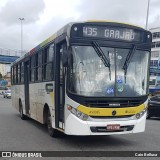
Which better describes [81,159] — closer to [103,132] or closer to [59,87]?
[103,132]

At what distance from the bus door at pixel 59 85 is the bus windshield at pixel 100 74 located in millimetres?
763

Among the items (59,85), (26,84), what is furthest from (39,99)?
(26,84)

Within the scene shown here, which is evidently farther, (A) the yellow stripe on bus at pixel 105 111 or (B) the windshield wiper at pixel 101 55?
(B) the windshield wiper at pixel 101 55

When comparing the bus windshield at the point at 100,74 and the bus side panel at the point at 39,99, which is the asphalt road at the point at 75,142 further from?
the bus windshield at the point at 100,74

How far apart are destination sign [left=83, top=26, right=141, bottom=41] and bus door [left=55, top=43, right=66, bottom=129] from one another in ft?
3.01

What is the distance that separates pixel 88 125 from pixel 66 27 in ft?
9.14

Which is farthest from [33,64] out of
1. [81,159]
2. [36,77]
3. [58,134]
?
[81,159]

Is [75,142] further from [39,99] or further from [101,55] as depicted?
[39,99]

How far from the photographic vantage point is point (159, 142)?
405 inches

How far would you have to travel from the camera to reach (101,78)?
9.09m

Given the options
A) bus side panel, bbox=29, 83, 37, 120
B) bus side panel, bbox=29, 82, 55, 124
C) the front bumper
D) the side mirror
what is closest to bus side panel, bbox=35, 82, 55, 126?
bus side panel, bbox=29, 82, 55, 124

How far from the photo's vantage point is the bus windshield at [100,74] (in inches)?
354

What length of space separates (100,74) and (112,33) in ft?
4.15

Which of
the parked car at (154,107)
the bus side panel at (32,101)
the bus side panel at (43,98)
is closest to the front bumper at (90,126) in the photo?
the bus side panel at (43,98)
